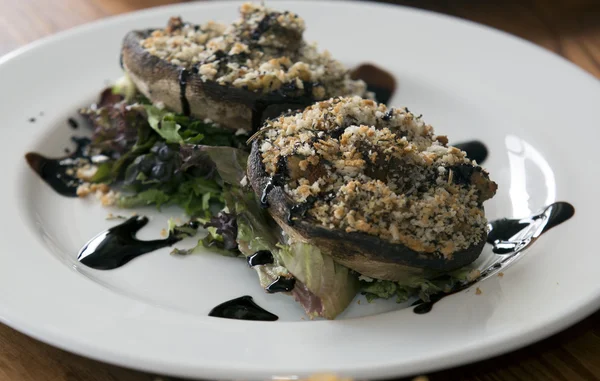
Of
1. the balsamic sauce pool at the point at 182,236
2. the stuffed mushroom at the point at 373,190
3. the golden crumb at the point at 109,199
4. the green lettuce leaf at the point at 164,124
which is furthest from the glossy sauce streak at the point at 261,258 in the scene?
the golden crumb at the point at 109,199

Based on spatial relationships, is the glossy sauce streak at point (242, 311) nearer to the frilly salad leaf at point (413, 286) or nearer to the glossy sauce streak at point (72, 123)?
the frilly salad leaf at point (413, 286)

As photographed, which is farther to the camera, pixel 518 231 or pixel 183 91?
pixel 183 91

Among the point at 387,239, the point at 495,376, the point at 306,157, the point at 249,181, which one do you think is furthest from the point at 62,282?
the point at 495,376

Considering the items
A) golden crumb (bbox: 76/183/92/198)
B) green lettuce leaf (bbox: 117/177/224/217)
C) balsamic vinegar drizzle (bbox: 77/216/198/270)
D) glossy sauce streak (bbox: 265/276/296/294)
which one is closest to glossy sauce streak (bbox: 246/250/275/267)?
glossy sauce streak (bbox: 265/276/296/294)

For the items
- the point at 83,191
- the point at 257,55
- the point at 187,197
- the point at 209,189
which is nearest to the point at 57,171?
the point at 83,191

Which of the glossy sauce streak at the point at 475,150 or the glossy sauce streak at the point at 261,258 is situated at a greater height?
the glossy sauce streak at the point at 475,150

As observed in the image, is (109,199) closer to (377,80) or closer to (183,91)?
(183,91)
